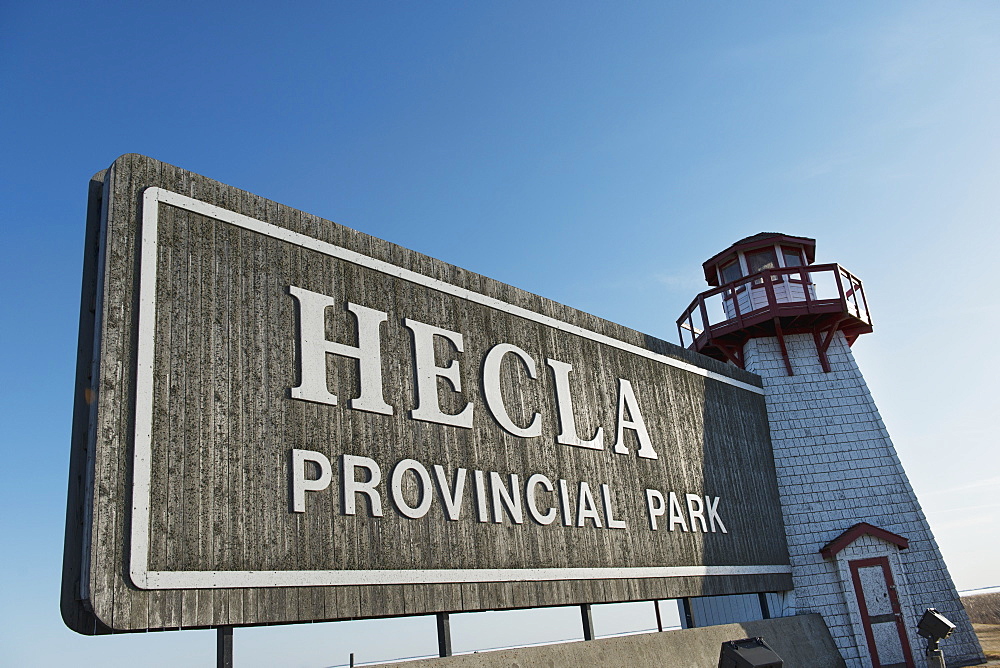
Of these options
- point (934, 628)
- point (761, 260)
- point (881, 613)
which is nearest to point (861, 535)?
point (881, 613)

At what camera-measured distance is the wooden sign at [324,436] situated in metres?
7.86

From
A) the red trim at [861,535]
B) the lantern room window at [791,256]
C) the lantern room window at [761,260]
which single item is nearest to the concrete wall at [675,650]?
the red trim at [861,535]

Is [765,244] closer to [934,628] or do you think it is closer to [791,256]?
[791,256]

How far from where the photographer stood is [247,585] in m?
8.28

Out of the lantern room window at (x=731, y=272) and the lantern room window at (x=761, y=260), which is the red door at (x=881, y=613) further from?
the lantern room window at (x=731, y=272)

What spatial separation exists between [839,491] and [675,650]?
7904 millimetres

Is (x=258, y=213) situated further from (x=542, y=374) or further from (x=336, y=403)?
(x=542, y=374)

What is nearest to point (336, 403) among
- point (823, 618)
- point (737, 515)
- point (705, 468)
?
point (705, 468)

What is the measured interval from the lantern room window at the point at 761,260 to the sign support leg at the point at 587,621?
12.0 metres

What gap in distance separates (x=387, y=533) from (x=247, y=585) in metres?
1.92

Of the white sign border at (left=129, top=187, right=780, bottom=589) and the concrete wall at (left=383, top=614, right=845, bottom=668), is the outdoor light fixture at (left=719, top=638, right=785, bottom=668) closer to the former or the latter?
the concrete wall at (left=383, top=614, right=845, bottom=668)

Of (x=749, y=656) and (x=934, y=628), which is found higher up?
(x=749, y=656)

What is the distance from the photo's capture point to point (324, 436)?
9492mm

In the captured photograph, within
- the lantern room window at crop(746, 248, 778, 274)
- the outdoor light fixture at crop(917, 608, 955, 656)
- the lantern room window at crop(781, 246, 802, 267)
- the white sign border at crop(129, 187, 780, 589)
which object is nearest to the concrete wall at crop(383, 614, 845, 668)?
the white sign border at crop(129, 187, 780, 589)
